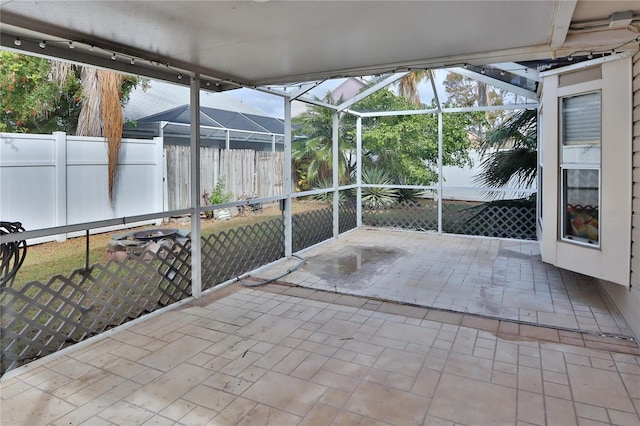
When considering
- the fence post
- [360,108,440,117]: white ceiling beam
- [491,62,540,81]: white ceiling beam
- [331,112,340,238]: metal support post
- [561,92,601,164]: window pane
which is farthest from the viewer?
[360,108,440,117]: white ceiling beam

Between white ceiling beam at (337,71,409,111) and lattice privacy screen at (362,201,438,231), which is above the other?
white ceiling beam at (337,71,409,111)

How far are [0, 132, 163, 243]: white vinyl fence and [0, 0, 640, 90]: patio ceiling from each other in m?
1.90

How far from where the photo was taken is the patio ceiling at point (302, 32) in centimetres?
240

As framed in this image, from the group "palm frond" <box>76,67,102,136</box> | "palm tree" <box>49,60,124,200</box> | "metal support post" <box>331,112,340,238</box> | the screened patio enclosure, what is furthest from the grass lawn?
"metal support post" <box>331,112,340,238</box>

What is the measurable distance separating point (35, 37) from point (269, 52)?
1.69m

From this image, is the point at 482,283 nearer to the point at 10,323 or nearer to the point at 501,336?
the point at 501,336

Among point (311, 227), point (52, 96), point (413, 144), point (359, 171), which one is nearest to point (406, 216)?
point (359, 171)

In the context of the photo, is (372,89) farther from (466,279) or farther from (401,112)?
(466,279)

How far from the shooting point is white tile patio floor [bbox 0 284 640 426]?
2131mm

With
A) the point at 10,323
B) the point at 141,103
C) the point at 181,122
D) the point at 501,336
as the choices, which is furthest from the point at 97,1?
the point at 141,103

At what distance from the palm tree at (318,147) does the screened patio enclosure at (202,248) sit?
0.31m

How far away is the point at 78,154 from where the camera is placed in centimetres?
493

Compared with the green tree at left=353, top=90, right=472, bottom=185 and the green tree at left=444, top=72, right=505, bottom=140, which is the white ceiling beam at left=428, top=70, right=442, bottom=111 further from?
the green tree at left=444, top=72, right=505, bottom=140

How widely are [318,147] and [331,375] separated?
228 inches
